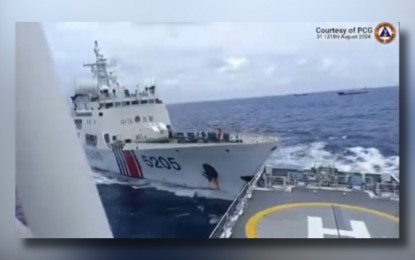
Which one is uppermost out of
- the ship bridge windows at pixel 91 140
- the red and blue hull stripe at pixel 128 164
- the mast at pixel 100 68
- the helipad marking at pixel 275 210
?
the mast at pixel 100 68

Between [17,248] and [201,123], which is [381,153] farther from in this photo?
[17,248]

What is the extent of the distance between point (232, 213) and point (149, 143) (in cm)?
55

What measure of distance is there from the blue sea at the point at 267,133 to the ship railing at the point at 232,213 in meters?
0.03

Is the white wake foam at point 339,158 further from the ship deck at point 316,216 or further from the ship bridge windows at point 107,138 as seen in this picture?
the ship bridge windows at point 107,138

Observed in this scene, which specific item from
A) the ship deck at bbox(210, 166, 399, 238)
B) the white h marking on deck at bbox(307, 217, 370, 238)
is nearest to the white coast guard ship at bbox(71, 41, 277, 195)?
the ship deck at bbox(210, 166, 399, 238)

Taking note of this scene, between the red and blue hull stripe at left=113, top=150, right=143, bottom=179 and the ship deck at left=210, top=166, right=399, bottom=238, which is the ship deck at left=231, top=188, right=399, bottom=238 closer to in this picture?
the ship deck at left=210, top=166, right=399, bottom=238

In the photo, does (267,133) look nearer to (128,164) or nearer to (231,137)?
(231,137)

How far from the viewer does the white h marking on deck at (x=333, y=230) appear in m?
2.33

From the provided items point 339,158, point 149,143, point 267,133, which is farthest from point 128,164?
point 339,158

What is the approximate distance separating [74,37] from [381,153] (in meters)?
1.64

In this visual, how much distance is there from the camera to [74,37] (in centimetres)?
237

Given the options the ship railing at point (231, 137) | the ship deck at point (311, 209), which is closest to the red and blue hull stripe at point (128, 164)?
the ship railing at point (231, 137)

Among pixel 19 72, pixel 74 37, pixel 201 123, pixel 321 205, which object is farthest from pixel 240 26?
pixel 19 72

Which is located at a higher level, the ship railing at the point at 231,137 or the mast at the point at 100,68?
the mast at the point at 100,68
